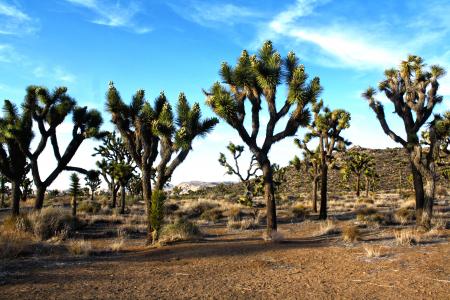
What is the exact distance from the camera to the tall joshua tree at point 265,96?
13570mm

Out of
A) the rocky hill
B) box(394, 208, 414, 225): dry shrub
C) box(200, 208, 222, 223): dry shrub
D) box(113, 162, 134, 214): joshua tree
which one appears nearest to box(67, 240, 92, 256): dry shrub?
box(200, 208, 222, 223): dry shrub

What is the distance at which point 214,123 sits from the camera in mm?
14891

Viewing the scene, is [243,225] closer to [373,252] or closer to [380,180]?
[373,252]

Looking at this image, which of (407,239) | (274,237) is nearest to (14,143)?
(274,237)

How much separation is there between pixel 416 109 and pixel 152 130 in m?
9.72

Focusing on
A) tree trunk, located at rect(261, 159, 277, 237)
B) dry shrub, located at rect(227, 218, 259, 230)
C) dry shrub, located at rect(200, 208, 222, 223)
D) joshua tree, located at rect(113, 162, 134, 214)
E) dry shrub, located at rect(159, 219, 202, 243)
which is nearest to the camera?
dry shrub, located at rect(159, 219, 202, 243)

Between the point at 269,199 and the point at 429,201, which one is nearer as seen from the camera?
the point at 269,199

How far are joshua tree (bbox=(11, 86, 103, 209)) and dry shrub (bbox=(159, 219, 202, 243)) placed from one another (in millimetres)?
7523

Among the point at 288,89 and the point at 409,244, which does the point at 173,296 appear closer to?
the point at 409,244

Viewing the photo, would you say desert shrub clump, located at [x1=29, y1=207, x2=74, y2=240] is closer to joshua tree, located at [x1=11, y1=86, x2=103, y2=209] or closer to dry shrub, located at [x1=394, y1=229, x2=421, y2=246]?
joshua tree, located at [x1=11, y1=86, x2=103, y2=209]

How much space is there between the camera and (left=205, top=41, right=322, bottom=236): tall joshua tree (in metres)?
13.6

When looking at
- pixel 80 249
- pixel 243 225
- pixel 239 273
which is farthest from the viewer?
pixel 243 225

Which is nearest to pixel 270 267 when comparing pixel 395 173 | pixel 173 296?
pixel 173 296

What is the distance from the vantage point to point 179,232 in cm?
1399
